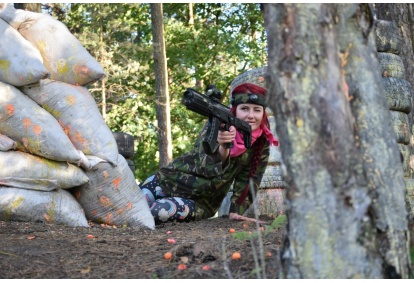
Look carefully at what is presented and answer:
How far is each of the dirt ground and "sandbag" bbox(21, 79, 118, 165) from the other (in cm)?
62

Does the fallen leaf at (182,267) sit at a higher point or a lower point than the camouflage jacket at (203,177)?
lower

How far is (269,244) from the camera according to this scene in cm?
328

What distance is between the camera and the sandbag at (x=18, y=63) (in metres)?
4.34

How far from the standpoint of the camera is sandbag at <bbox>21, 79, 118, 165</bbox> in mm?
4551

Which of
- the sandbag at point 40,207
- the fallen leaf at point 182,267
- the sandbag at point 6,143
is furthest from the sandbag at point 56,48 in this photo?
the fallen leaf at point 182,267

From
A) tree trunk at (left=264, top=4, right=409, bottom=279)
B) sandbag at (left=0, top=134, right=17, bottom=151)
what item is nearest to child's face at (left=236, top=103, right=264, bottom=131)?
sandbag at (left=0, top=134, right=17, bottom=151)

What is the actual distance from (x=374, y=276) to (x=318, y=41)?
0.78m

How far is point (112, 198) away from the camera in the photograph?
4.68 meters

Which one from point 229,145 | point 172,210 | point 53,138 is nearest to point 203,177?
point 172,210

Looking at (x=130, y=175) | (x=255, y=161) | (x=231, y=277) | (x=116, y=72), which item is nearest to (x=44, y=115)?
(x=130, y=175)

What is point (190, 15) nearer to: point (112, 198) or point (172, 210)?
point (172, 210)

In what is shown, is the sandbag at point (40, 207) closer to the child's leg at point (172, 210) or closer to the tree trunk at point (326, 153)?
the child's leg at point (172, 210)

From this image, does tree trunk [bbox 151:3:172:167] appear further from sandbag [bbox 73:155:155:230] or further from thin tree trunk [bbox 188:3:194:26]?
sandbag [bbox 73:155:155:230]

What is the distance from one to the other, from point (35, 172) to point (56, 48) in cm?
96
